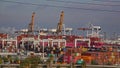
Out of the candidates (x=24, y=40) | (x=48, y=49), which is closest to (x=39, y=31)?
(x=24, y=40)

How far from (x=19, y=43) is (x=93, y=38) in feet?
92.6

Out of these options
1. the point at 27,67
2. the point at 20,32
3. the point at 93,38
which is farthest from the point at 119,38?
the point at 27,67

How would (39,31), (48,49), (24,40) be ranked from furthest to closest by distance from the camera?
(39,31) → (24,40) → (48,49)

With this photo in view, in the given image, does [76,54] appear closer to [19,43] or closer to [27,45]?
[27,45]

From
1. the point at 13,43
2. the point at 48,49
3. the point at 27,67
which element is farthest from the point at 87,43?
the point at 27,67

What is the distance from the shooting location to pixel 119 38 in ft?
413

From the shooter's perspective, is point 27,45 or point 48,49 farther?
→ point 27,45

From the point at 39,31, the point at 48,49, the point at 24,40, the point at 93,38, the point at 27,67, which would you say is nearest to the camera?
the point at 27,67

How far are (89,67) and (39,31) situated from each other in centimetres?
8173

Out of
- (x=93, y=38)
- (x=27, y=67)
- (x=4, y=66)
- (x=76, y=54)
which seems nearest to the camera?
(x=27, y=67)

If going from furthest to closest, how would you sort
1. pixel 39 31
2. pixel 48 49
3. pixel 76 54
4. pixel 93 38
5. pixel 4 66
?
pixel 39 31
pixel 93 38
pixel 48 49
pixel 76 54
pixel 4 66

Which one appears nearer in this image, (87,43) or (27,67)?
(27,67)

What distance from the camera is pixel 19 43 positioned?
112 m

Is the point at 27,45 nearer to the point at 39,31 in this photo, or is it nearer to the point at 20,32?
the point at 39,31
